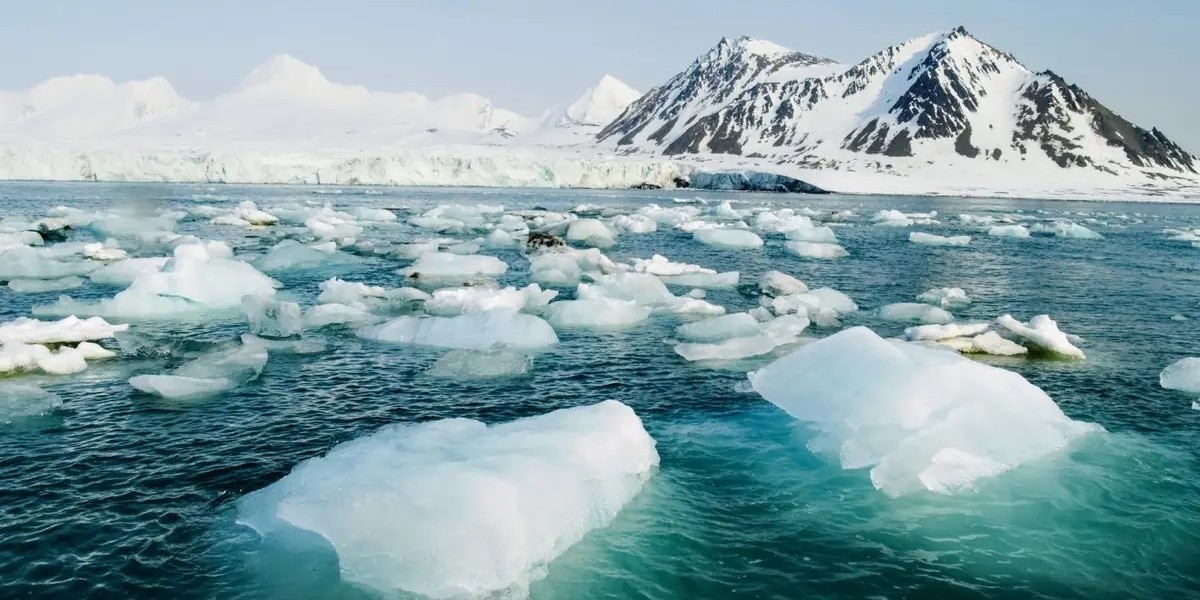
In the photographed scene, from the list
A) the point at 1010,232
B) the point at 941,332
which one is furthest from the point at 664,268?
the point at 1010,232

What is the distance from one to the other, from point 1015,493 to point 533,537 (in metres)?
6.19

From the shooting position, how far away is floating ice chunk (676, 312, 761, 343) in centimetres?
1838

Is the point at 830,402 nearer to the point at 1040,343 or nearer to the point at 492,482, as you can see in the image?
the point at 492,482

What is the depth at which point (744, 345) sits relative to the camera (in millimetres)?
17375

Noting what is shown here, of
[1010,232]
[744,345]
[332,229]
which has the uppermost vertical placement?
[1010,232]

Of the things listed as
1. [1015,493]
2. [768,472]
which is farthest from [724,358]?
[1015,493]

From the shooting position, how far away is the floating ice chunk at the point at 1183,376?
1455cm

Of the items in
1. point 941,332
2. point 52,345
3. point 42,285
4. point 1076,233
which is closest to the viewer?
point 52,345

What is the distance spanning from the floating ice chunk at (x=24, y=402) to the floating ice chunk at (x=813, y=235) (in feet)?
123

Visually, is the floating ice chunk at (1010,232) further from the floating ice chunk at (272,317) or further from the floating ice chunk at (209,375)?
the floating ice chunk at (209,375)

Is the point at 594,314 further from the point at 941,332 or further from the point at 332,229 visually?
the point at 332,229

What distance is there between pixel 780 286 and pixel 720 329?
295 inches

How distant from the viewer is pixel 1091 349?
18.2m

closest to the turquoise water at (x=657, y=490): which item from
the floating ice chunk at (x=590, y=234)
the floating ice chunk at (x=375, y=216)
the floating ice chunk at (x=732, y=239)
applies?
the floating ice chunk at (x=732, y=239)
